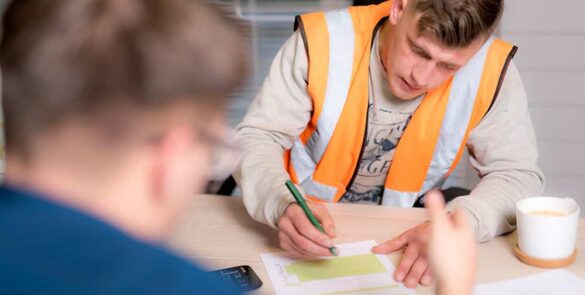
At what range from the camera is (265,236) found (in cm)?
134

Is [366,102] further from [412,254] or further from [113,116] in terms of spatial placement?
[113,116]

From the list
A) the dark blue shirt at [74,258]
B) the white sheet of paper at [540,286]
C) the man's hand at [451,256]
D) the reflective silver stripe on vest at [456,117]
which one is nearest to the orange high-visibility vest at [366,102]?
the reflective silver stripe on vest at [456,117]

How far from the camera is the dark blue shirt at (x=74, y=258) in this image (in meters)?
0.47

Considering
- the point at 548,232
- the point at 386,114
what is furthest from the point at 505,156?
the point at 548,232

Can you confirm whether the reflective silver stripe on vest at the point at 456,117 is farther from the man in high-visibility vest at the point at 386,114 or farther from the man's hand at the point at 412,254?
the man's hand at the point at 412,254

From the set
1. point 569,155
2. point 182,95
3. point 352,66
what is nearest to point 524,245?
point 352,66

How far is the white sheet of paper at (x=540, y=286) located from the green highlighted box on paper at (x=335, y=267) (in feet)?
0.60

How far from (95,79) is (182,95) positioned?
0.07 meters

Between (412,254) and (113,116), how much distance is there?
0.77m

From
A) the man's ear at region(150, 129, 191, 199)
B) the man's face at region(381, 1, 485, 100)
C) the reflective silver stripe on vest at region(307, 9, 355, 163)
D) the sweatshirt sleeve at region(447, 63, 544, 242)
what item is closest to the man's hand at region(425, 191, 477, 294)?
the man's ear at region(150, 129, 191, 199)

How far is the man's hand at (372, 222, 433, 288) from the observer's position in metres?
1.16

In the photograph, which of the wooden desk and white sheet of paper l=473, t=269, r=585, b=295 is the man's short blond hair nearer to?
the wooden desk

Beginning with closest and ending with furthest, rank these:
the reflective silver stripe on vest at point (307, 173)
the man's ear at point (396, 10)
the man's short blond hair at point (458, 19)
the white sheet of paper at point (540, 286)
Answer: the white sheet of paper at point (540, 286), the man's short blond hair at point (458, 19), the man's ear at point (396, 10), the reflective silver stripe on vest at point (307, 173)

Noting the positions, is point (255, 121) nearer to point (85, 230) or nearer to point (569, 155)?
point (85, 230)
